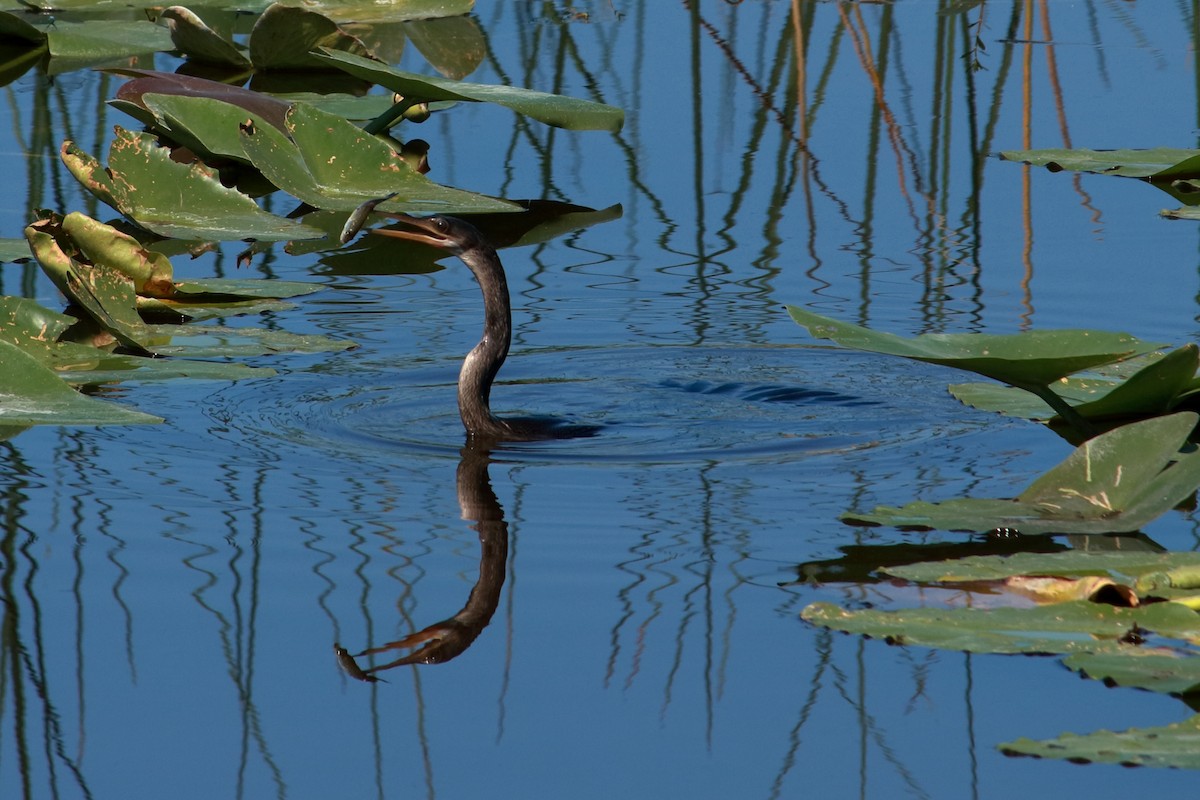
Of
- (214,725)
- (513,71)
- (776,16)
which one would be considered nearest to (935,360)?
(214,725)

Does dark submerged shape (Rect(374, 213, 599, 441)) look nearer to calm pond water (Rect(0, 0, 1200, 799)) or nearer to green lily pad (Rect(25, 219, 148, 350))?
calm pond water (Rect(0, 0, 1200, 799))

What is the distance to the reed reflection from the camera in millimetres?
3650

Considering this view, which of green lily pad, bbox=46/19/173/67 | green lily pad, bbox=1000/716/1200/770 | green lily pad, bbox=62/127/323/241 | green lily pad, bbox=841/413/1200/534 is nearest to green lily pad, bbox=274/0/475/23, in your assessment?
green lily pad, bbox=46/19/173/67

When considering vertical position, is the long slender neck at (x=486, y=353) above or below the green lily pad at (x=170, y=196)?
below

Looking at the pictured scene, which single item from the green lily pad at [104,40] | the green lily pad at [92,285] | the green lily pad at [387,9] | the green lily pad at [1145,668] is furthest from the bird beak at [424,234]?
the green lily pad at [387,9]

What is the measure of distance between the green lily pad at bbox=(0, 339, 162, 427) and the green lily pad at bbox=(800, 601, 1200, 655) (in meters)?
2.04

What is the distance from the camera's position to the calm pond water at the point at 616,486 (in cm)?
330

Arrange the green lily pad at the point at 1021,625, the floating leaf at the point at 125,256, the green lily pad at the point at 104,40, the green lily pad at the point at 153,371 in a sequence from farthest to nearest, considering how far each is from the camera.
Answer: the green lily pad at the point at 104,40 < the floating leaf at the point at 125,256 < the green lily pad at the point at 153,371 < the green lily pad at the point at 1021,625

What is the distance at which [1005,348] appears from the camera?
4723mm

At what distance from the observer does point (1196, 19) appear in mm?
11438

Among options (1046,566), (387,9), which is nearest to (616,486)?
(1046,566)

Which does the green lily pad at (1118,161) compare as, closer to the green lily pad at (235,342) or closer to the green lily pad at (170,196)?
the green lily pad at (170,196)

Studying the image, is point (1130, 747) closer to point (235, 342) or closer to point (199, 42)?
point (235, 342)

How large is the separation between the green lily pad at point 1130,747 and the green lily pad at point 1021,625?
1.02 feet
